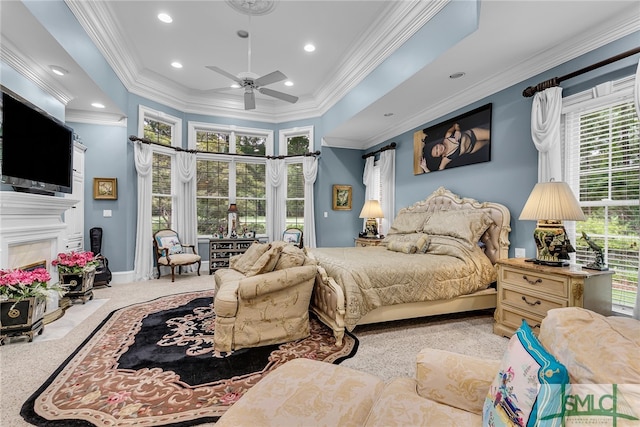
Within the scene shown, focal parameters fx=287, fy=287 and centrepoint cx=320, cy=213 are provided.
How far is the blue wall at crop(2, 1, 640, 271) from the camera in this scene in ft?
9.55

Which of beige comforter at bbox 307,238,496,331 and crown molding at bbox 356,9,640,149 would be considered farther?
beige comforter at bbox 307,238,496,331

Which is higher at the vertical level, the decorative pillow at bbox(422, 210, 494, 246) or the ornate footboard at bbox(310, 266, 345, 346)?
the decorative pillow at bbox(422, 210, 494, 246)

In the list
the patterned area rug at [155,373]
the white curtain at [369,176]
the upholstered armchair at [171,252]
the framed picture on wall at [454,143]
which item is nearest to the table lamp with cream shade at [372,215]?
the white curtain at [369,176]

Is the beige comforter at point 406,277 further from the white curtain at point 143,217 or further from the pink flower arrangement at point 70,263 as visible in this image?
the white curtain at point 143,217

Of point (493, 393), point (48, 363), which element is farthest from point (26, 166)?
point (493, 393)

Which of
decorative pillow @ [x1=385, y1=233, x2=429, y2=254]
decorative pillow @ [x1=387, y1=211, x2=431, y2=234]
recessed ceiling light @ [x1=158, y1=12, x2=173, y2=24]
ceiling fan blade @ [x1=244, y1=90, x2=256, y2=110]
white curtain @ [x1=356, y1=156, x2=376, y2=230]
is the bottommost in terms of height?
Result: decorative pillow @ [x1=385, y1=233, x2=429, y2=254]

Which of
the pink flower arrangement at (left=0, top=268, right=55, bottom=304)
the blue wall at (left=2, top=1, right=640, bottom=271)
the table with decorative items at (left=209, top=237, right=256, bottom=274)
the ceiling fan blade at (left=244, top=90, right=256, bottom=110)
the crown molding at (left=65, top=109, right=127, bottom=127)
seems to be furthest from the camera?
the table with decorative items at (left=209, top=237, right=256, bottom=274)

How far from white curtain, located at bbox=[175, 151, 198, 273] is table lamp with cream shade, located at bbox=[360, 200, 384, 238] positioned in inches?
130

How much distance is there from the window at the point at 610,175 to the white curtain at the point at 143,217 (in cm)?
→ 591

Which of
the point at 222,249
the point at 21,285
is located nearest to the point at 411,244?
the point at 222,249

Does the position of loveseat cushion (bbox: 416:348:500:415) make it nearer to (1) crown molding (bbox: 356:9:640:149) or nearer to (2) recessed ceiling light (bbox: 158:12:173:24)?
(1) crown molding (bbox: 356:9:640:149)

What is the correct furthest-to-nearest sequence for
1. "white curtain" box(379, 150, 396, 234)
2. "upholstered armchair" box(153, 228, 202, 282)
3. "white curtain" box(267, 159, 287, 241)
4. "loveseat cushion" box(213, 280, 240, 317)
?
1. "white curtain" box(267, 159, 287, 241)
2. "white curtain" box(379, 150, 396, 234)
3. "upholstered armchair" box(153, 228, 202, 282)
4. "loveseat cushion" box(213, 280, 240, 317)

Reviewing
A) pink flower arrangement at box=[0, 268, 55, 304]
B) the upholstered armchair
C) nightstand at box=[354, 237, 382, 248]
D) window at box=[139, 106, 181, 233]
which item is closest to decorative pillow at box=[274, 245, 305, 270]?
pink flower arrangement at box=[0, 268, 55, 304]

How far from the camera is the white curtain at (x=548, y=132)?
2777mm
